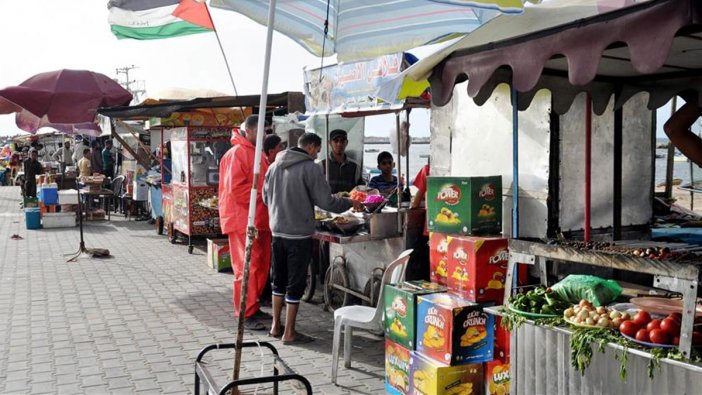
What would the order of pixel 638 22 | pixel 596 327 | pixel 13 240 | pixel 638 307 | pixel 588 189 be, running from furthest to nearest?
pixel 13 240, pixel 588 189, pixel 638 307, pixel 596 327, pixel 638 22

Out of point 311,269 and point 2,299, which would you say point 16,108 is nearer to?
point 2,299

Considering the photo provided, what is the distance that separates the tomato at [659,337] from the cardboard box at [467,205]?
1952 millimetres

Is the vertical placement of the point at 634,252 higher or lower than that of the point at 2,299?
higher

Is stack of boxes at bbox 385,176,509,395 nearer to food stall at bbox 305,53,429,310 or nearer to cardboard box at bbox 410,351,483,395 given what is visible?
cardboard box at bbox 410,351,483,395

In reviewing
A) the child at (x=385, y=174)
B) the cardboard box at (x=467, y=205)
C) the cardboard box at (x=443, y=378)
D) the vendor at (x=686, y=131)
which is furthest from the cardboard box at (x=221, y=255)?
the vendor at (x=686, y=131)

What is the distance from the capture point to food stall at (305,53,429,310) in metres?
6.74

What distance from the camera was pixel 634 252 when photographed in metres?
3.98

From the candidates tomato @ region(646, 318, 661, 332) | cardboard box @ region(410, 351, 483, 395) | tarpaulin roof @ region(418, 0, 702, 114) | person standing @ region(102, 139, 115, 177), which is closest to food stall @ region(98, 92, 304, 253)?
tarpaulin roof @ region(418, 0, 702, 114)

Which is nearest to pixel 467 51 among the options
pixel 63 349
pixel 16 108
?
pixel 63 349

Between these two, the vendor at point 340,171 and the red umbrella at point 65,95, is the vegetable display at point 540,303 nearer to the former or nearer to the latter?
the vendor at point 340,171

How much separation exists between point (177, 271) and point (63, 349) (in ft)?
13.6

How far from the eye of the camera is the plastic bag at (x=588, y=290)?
4.00 meters

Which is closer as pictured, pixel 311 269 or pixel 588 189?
pixel 588 189

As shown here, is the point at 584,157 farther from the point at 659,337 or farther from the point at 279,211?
the point at 279,211
